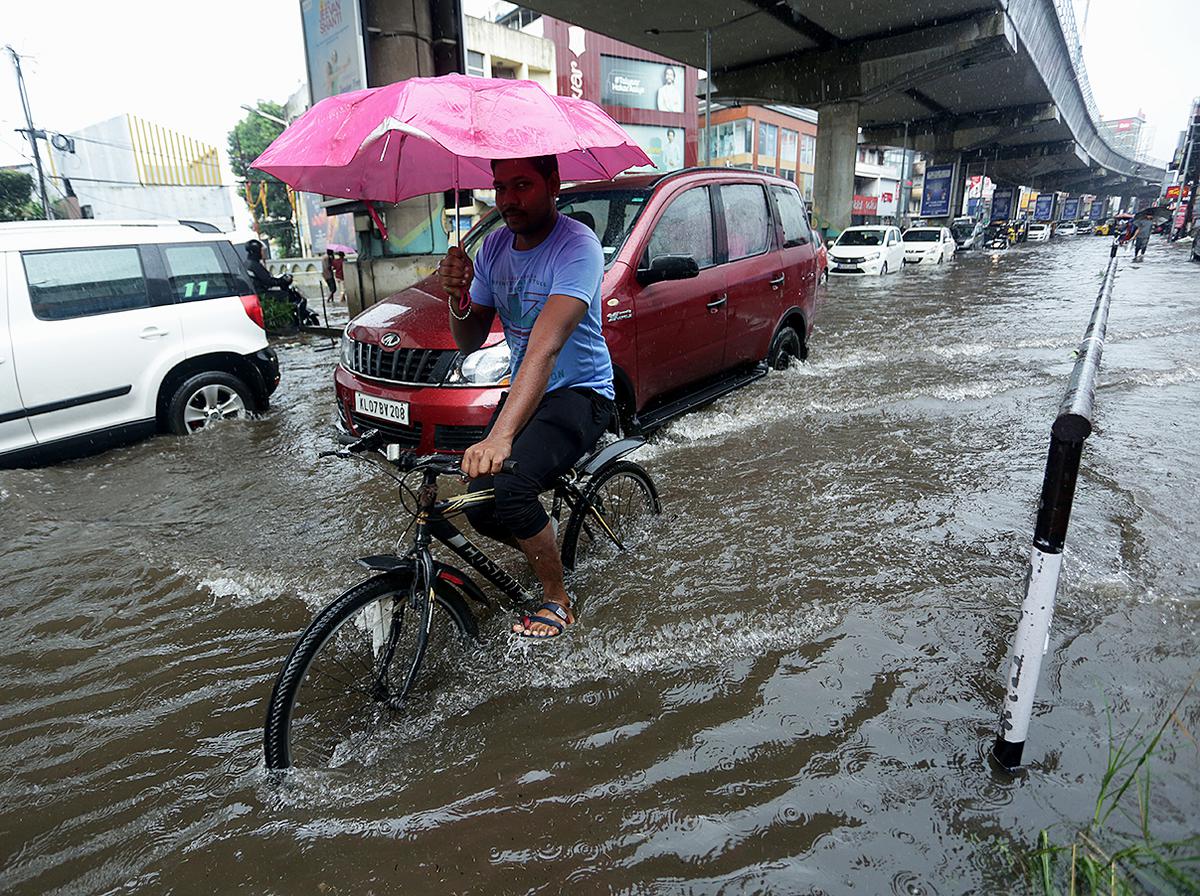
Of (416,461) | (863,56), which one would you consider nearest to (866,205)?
(863,56)

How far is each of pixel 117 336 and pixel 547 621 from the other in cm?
455

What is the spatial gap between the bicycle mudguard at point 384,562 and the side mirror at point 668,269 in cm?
280

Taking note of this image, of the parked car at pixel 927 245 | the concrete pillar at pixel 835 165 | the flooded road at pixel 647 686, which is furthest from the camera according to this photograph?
the parked car at pixel 927 245

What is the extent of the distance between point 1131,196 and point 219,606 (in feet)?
412

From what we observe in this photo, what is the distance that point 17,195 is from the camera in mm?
29594

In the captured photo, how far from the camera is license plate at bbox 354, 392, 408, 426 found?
4.14m

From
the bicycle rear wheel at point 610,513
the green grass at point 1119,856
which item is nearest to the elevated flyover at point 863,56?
the bicycle rear wheel at point 610,513

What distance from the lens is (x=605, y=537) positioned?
3.66 m

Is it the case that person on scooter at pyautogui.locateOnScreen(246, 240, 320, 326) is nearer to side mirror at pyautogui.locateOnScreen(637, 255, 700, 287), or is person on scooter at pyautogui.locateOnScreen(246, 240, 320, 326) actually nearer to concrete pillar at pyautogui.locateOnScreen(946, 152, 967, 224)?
side mirror at pyautogui.locateOnScreen(637, 255, 700, 287)

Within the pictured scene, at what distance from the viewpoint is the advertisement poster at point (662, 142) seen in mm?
33281

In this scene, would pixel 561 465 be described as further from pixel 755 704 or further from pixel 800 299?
pixel 800 299

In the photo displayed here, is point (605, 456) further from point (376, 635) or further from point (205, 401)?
point (205, 401)

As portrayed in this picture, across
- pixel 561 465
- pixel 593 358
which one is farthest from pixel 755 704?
pixel 593 358

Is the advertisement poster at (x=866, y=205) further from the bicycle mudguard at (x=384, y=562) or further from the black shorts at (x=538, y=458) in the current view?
the bicycle mudguard at (x=384, y=562)
